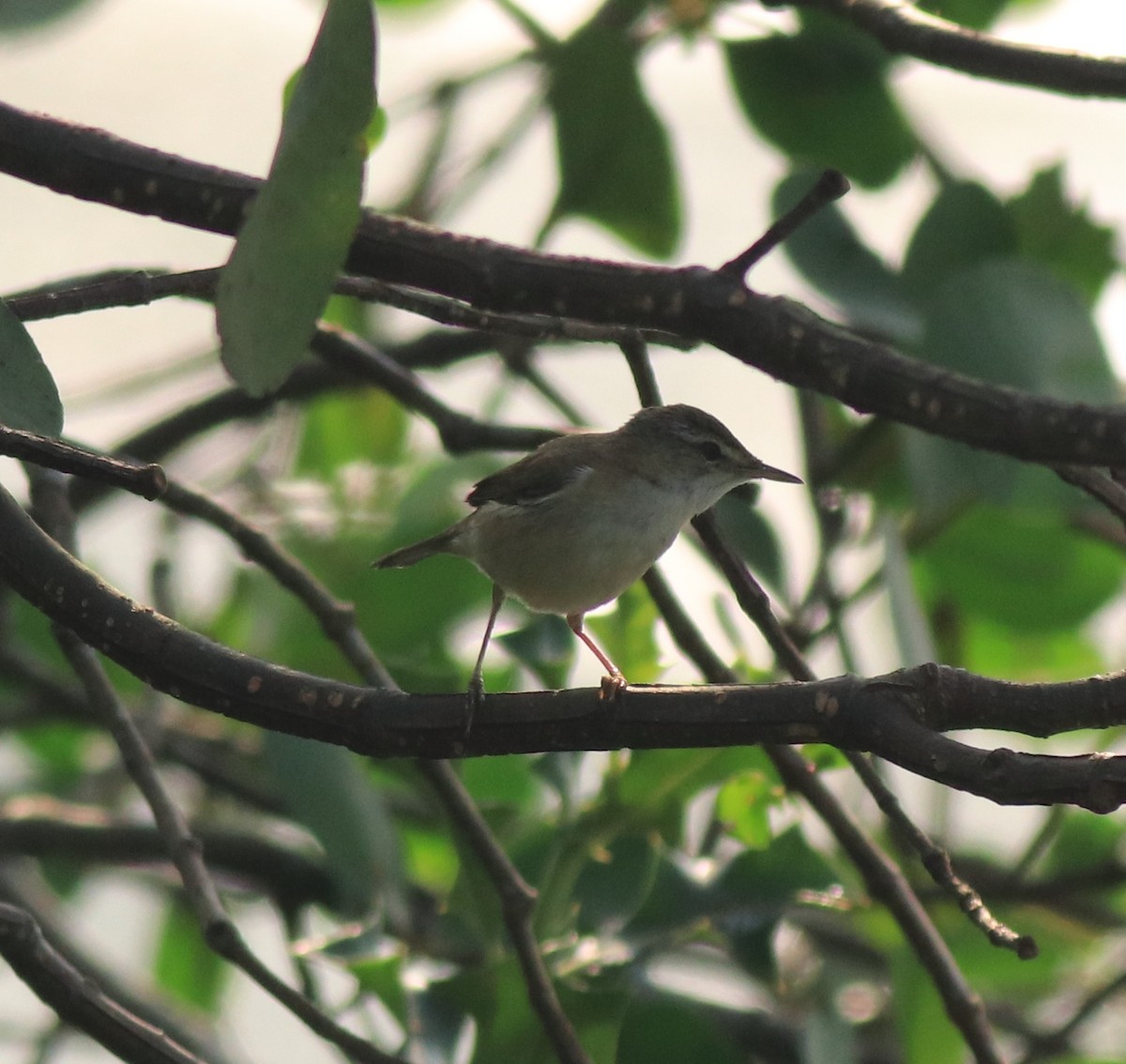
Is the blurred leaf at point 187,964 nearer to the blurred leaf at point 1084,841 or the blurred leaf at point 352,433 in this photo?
the blurred leaf at point 352,433

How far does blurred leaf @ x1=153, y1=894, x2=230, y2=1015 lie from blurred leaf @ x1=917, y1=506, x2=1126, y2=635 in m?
1.75

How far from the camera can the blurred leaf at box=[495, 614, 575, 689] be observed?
2078 mm

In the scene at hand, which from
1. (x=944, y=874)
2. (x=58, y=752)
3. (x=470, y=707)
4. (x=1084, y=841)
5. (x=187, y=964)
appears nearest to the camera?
(x=470, y=707)

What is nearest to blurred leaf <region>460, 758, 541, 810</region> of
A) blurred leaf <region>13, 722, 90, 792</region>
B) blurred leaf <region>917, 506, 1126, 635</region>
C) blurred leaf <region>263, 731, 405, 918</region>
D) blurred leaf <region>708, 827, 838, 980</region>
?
blurred leaf <region>263, 731, 405, 918</region>

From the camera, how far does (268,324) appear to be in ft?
3.47

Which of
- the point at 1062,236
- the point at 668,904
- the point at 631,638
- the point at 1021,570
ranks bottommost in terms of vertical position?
the point at 668,904

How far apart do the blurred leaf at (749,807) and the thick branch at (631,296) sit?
953 mm

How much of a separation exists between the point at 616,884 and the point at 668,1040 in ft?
0.71

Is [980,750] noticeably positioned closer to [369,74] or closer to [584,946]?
[369,74]

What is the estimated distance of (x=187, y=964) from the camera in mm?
3252

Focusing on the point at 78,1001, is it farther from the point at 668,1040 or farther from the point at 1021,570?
the point at 1021,570

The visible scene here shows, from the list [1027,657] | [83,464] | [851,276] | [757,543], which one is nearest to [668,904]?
[757,543]

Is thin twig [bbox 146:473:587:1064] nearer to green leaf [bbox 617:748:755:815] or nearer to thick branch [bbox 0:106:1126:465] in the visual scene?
green leaf [bbox 617:748:755:815]

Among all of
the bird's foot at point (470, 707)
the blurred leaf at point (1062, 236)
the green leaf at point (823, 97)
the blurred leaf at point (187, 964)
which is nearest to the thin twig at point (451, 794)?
the bird's foot at point (470, 707)
